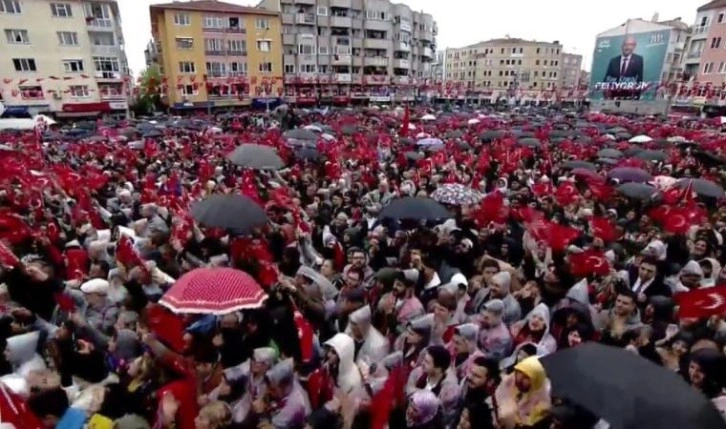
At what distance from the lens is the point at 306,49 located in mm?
53375

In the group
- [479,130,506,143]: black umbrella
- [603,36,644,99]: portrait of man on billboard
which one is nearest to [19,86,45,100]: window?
[479,130,506,143]: black umbrella

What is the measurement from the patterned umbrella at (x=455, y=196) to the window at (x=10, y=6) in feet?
135

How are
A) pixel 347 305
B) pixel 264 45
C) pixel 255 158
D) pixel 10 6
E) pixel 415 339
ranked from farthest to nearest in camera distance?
pixel 264 45 < pixel 10 6 < pixel 255 158 < pixel 347 305 < pixel 415 339

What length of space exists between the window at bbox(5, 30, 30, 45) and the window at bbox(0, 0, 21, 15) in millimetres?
1348

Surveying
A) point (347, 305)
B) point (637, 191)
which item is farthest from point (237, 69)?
point (347, 305)

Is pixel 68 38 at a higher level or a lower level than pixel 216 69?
higher

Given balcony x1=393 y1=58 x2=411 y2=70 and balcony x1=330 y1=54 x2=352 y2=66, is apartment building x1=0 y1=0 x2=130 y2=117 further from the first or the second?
balcony x1=393 y1=58 x2=411 y2=70

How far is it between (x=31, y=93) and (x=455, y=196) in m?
39.0

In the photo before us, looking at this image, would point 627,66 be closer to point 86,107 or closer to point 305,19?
point 305,19

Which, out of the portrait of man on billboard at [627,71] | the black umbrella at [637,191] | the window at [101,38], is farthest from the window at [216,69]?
the black umbrella at [637,191]

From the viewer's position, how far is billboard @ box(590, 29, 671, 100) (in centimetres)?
4859

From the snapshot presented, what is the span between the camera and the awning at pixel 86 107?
3700 cm

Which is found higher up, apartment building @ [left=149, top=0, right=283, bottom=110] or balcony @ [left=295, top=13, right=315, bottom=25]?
balcony @ [left=295, top=13, right=315, bottom=25]

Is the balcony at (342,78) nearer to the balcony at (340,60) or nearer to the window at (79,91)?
the balcony at (340,60)
